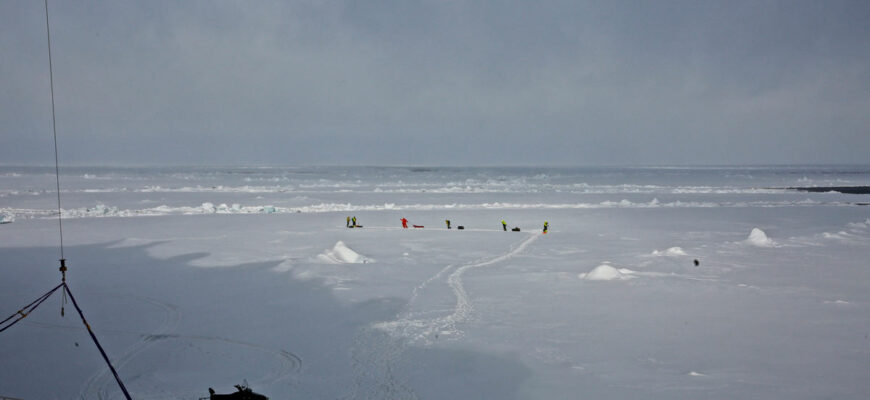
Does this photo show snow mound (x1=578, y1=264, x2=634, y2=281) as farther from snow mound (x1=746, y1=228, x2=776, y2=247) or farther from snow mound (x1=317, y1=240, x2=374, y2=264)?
snow mound (x1=746, y1=228, x2=776, y2=247)

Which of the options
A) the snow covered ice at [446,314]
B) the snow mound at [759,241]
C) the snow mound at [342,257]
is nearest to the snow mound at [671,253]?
the snow covered ice at [446,314]

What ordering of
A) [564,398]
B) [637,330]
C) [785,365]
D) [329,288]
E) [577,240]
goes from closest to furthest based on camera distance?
[564,398] < [785,365] < [637,330] < [329,288] < [577,240]

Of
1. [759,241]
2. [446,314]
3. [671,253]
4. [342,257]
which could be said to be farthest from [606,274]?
A: [759,241]

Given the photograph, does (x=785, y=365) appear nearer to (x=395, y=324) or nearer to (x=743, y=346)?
(x=743, y=346)

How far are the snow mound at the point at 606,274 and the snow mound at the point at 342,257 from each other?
18.6ft

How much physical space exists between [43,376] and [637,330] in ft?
27.8

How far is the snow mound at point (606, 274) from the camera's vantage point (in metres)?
11.6

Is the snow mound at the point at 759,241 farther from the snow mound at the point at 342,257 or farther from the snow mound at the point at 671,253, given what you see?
the snow mound at the point at 342,257

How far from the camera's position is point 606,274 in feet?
38.4

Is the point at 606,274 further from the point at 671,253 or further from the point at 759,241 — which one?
the point at 759,241

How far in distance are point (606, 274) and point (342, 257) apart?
6.68m

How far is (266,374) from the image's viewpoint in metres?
6.92

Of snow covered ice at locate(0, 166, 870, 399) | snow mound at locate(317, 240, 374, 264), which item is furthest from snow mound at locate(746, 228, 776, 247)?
snow mound at locate(317, 240, 374, 264)

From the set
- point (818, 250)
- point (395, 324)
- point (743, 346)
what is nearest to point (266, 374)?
point (395, 324)
